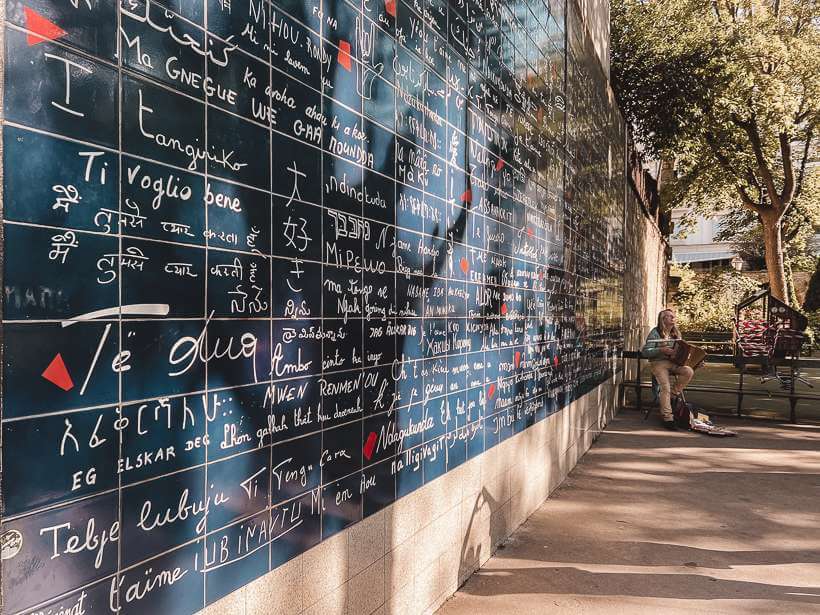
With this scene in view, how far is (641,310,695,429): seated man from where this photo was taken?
985cm

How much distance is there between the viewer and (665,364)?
392 inches

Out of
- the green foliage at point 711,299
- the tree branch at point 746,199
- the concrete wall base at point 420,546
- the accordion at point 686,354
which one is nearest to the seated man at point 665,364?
the accordion at point 686,354

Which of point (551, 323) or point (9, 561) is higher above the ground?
point (551, 323)

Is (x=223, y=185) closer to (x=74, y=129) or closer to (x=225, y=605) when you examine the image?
(x=74, y=129)

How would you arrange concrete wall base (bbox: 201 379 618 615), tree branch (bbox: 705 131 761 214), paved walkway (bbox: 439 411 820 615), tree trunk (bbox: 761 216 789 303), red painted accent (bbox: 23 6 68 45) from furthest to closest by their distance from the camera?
tree trunk (bbox: 761 216 789 303)
tree branch (bbox: 705 131 761 214)
paved walkway (bbox: 439 411 820 615)
concrete wall base (bbox: 201 379 618 615)
red painted accent (bbox: 23 6 68 45)

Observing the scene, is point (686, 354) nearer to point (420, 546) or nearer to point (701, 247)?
point (420, 546)

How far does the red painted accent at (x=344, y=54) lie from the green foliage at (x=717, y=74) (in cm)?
1255

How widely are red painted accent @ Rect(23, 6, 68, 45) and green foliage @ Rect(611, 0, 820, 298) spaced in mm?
13995

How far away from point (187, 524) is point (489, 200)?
124 inches

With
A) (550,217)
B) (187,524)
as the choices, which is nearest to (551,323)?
(550,217)

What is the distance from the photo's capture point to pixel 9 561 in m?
1.38

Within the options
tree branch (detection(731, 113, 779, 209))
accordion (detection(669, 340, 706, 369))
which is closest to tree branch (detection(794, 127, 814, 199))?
tree branch (detection(731, 113, 779, 209))

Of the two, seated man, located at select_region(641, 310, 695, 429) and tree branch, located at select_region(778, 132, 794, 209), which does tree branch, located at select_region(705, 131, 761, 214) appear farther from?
seated man, located at select_region(641, 310, 695, 429)

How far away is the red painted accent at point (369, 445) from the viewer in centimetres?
289
